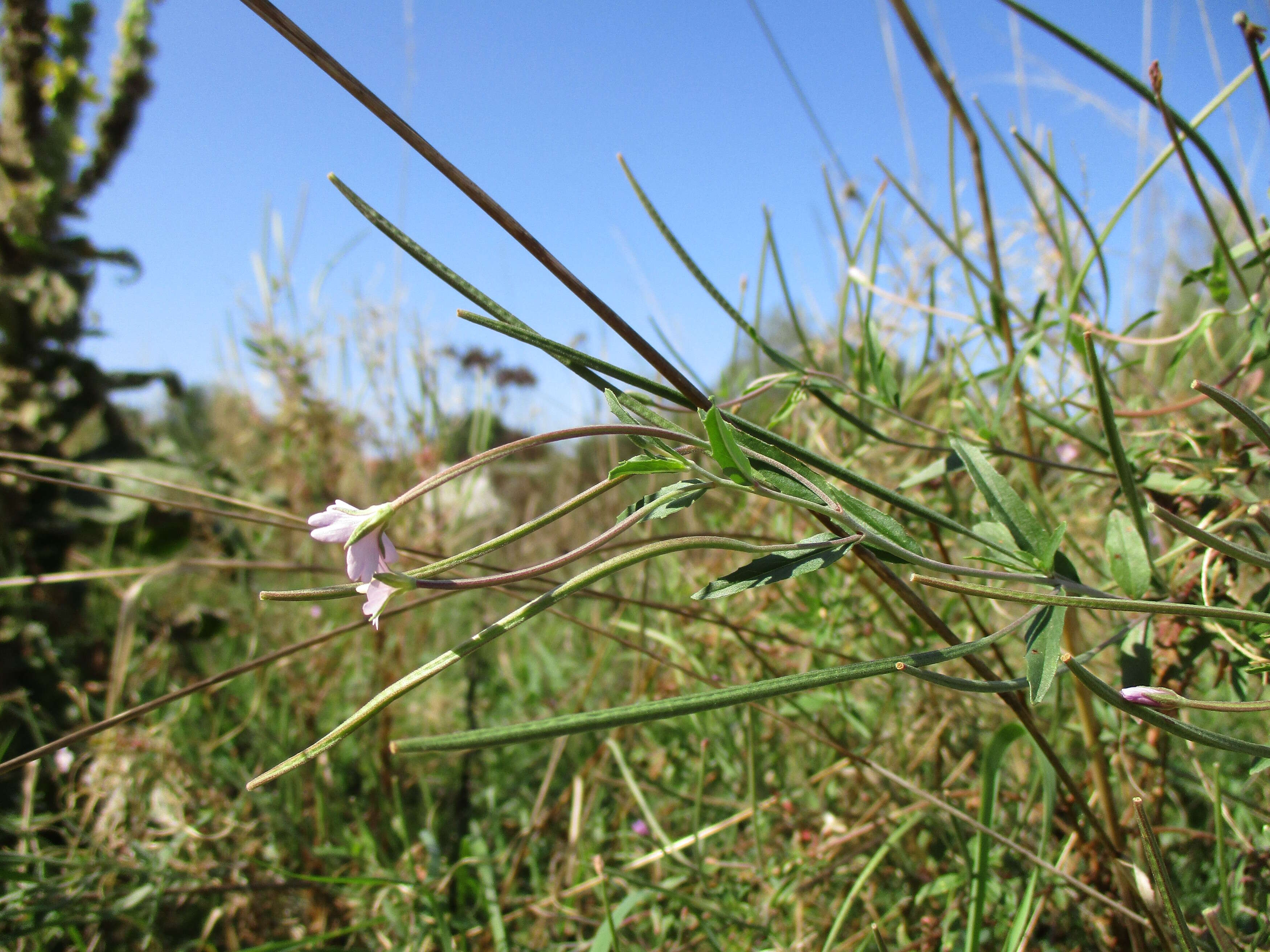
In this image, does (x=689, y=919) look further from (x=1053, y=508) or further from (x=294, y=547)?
(x=294, y=547)

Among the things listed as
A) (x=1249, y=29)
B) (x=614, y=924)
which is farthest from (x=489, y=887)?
(x=1249, y=29)

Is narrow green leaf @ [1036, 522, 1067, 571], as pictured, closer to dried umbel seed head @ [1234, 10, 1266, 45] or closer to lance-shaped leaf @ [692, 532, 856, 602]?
lance-shaped leaf @ [692, 532, 856, 602]

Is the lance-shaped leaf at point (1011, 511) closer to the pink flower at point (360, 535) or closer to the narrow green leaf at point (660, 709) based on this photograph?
the narrow green leaf at point (660, 709)

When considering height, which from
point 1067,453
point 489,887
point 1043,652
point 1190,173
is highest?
point 1190,173

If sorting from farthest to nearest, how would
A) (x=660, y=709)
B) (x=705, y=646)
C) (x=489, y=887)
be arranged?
(x=705, y=646), (x=489, y=887), (x=660, y=709)

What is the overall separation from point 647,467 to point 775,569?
0.07 m

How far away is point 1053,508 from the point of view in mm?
847

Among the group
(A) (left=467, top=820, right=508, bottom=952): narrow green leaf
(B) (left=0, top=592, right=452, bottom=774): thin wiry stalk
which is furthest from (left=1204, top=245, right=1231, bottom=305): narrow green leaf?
(A) (left=467, top=820, right=508, bottom=952): narrow green leaf

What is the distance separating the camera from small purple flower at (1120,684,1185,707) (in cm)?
31

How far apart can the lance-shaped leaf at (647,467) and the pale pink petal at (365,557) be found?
10 centimetres

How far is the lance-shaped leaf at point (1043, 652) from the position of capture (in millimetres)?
312

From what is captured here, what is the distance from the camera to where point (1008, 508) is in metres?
0.40

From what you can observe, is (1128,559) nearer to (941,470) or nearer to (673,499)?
(941,470)

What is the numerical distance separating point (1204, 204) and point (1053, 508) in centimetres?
47
